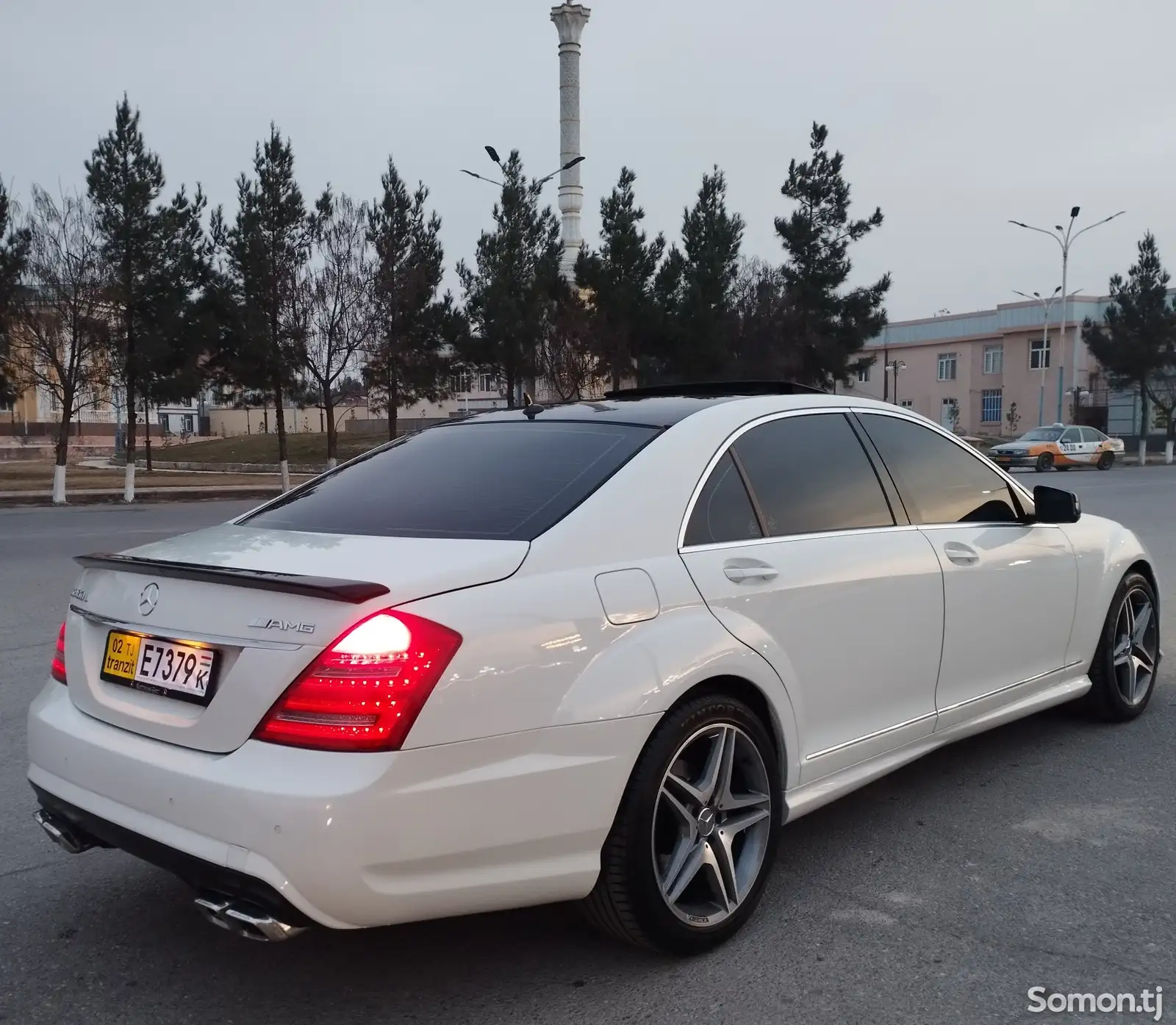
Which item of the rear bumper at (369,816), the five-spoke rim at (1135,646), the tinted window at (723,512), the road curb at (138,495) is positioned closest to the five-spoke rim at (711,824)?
the rear bumper at (369,816)

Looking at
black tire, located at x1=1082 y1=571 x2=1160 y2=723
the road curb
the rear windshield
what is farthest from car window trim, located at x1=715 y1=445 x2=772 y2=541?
the road curb

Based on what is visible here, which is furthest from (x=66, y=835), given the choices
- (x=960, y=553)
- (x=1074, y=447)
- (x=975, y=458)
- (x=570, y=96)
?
(x=570, y=96)

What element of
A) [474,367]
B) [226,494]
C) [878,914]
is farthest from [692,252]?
[878,914]

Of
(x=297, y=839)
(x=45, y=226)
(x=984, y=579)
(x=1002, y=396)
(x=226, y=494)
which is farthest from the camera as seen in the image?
(x=1002, y=396)

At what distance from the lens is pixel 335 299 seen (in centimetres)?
3138

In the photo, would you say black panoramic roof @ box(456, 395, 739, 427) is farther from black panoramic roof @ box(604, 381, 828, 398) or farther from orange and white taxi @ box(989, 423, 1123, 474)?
orange and white taxi @ box(989, 423, 1123, 474)

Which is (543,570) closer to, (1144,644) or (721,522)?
(721,522)

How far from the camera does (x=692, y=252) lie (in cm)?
3872

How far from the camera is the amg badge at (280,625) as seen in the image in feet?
8.64

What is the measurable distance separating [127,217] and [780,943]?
28.8 meters

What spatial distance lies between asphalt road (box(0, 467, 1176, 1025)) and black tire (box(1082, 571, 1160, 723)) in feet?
2.66

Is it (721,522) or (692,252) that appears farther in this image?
(692,252)

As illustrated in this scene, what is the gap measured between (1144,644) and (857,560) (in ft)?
8.80

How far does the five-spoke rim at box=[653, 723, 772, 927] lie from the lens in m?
3.12
